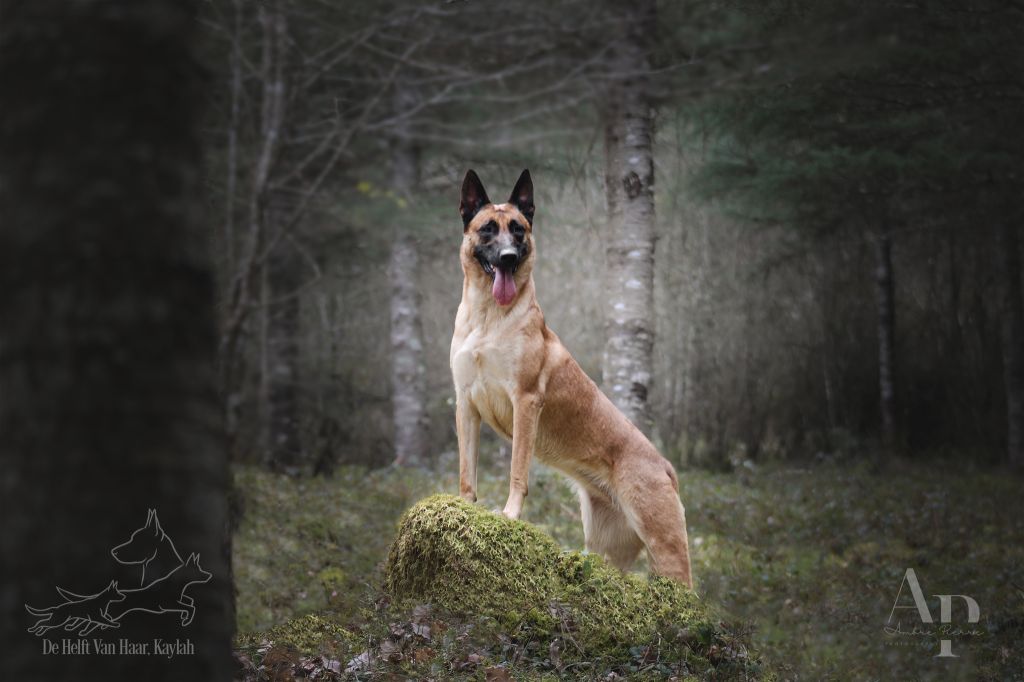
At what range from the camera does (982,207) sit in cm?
1122

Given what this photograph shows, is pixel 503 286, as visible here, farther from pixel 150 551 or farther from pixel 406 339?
pixel 406 339

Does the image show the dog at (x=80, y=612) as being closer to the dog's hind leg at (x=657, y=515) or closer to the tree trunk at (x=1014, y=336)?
the dog's hind leg at (x=657, y=515)

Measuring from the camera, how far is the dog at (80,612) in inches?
59.0

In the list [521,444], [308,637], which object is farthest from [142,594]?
[521,444]

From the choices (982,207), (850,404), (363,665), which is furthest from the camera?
(850,404)

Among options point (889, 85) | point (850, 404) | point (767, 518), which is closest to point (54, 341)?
point (767, 518)

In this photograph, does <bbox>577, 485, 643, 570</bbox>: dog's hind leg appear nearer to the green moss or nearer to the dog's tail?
the green moss

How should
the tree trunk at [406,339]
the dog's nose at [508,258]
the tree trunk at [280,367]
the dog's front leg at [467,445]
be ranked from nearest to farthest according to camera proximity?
1. the dog's nose at [508,258]
2. the dog's front leg at [467,445]
3. the tree trunk at [406,339]
4. the tree trunk at [280,367]

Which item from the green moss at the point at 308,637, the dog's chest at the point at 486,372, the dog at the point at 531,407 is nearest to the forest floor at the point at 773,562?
the green moss at the point at 308,637

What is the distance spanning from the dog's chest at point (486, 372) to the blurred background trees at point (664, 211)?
1262 millimetres

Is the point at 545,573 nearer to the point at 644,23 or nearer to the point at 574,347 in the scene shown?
the point at 644,23

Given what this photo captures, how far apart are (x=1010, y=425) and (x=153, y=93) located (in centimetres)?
1408

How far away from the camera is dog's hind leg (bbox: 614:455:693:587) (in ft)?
16.1

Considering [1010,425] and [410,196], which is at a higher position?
[410,196]
